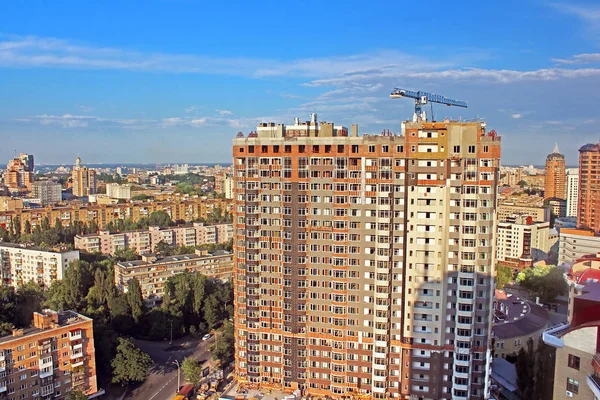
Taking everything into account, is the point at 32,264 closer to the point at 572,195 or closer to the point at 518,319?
the point at 518,319

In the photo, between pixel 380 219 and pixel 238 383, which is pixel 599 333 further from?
pixel 238 383

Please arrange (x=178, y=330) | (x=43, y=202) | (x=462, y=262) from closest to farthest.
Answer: (x=462, y=262) < (x=178, y=330) < (x=43, y=202)

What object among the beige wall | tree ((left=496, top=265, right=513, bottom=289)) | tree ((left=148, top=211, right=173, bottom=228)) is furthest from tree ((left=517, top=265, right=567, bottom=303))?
tree ((left=148, top=211, right=173, bottom=228))

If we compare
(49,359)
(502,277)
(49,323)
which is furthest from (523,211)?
(49,359)

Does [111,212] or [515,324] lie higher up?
[111,212]

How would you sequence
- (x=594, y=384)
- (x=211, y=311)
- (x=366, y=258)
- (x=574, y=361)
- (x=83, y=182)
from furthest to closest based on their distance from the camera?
(x=83, y=182) → (x=211, y=311) → (x=366, y=258) → (x=574, y=361) → (x=594, y=384)

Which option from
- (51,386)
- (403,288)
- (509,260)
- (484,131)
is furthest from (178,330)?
(509,260)
